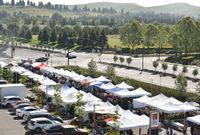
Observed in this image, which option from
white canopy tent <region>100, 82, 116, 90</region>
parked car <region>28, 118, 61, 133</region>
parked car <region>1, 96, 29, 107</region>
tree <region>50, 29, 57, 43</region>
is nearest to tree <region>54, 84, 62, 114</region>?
parked car <region>1, 96, 29, 107</region>

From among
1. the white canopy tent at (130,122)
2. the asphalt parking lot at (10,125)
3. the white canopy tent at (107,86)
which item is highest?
the white canopy tent at (107,86)

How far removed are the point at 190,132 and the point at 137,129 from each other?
375 cm

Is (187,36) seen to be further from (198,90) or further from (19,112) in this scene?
(19,112)

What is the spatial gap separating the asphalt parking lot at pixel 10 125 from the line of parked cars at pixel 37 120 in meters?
0.37

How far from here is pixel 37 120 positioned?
98.8 ft

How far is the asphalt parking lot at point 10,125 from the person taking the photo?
99.0 ft

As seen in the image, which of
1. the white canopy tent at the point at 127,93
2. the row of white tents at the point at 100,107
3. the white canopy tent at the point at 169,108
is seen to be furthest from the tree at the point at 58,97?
the white canopy tent at the point at 169,108

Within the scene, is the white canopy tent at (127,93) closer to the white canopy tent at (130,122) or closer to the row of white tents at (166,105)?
the row of white tents at (166,105)

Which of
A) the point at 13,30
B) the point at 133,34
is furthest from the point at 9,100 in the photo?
the point at 13,30

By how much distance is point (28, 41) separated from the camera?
4825 inches

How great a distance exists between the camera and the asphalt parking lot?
30170 millimetres

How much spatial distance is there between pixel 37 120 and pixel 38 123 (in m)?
0.27

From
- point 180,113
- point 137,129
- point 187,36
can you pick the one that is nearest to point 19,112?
point 137,129

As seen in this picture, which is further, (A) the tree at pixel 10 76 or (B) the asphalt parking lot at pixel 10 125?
(A) the tree at pixel 10 76
